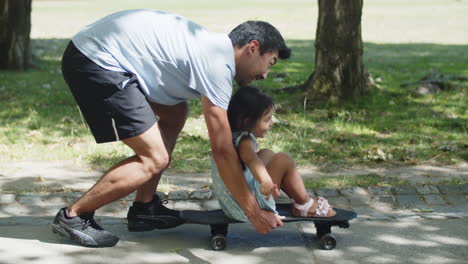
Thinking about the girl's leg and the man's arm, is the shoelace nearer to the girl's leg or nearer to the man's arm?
the man's arm

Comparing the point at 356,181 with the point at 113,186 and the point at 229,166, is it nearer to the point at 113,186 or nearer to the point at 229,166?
the point at 229,166

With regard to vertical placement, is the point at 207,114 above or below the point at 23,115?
above

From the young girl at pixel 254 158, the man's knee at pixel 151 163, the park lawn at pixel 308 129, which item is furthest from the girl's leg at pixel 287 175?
the park lawn at pixel 308 129

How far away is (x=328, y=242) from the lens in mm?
4492

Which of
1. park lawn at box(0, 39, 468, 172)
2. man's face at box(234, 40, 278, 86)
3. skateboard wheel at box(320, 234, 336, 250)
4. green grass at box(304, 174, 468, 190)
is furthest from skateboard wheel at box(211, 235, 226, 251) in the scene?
park lawn at box(0, 39, 468, 172)

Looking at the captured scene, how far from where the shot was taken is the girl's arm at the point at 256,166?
4180mm

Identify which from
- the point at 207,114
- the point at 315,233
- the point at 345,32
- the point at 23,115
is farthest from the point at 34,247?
the point at 345,32

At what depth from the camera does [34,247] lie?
4484 mm

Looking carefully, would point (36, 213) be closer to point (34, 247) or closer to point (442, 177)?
point (34, 247)

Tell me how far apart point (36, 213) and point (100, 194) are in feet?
3.22

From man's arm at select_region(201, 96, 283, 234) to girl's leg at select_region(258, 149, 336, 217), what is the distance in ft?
A: 0.76

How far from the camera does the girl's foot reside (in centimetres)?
452

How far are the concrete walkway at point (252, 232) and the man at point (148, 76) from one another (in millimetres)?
232

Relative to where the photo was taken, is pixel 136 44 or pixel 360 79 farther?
pixel 360 79
